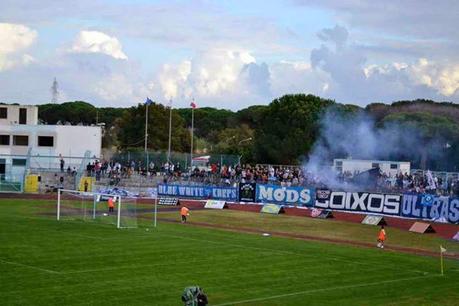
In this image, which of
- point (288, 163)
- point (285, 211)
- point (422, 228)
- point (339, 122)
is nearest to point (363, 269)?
point (422, 228)

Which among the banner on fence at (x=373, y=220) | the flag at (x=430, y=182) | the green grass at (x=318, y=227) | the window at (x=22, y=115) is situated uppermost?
the window at (x=22, y=115)

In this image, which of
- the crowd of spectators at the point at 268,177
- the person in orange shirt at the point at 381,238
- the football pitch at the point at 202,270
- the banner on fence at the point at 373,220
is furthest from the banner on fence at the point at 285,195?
the person in orange shirt at the point at 381,238

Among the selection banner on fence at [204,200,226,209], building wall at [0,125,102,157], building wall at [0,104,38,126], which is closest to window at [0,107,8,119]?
building wall at [0,104,38,126]

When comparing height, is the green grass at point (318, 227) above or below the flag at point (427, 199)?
below

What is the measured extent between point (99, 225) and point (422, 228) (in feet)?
71.6

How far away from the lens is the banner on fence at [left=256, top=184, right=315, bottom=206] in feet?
202

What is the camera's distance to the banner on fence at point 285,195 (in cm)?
6169

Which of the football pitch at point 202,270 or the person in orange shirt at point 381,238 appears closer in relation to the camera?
the football pitch at point 202,270

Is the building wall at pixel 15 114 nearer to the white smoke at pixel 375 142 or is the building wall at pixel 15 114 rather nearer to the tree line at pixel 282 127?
the tree line at pixel 282 127

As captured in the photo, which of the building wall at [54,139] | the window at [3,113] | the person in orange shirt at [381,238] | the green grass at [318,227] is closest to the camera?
the person in orange shirt at [381,238]

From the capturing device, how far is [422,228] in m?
49.8

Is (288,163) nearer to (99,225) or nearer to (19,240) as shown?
(99,225)

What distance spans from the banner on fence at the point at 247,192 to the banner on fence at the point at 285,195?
566 mm

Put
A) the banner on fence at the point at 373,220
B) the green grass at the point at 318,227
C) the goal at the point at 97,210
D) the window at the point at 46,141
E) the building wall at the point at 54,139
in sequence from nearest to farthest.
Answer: the green grass at the point at 318,227, the goal at the point at 97,210, the banner on fence at the point at 373,220, the building wall at the point at 54,139, the window at the point at 46,141
